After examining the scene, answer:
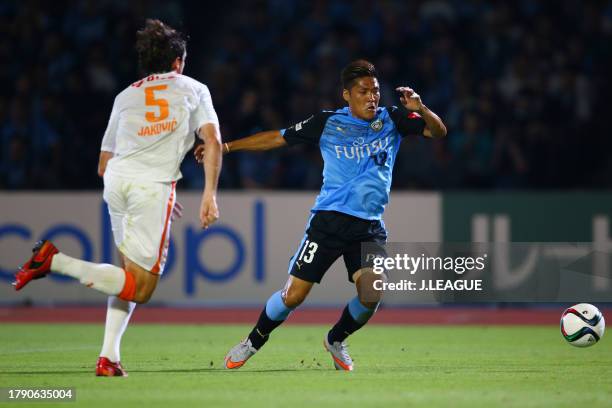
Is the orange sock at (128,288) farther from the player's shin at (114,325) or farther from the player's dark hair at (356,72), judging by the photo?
the player's dark hair at (356,72)

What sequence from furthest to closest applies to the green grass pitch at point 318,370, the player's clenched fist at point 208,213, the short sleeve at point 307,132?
the short sleeve at point 307,132 < the player's clenched fist at point 208,213 < the green grass pitch at point 318,370

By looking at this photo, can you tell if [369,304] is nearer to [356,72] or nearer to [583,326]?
[356,72]

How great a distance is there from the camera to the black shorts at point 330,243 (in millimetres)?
7715

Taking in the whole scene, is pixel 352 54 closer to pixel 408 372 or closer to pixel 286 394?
pixel 408 372

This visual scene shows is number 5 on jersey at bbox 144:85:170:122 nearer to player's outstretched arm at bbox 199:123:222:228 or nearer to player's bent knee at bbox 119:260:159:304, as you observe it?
player's outstretched arm at bbox 199:123:222:228

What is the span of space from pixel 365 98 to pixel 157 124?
1697mm

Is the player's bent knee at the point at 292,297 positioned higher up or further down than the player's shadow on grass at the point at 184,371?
higher up

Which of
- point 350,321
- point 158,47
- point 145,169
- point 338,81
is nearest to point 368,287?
point 350,321

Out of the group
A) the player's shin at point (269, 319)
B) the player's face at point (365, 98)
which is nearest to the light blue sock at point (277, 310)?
the player's shin at point (269, 319)

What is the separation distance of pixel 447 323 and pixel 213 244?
3.53m

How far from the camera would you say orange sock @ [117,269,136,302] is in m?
6.66

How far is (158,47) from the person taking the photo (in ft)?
22.7

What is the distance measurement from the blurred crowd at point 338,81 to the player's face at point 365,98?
7.47m

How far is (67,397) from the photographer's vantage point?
6.04 metres
